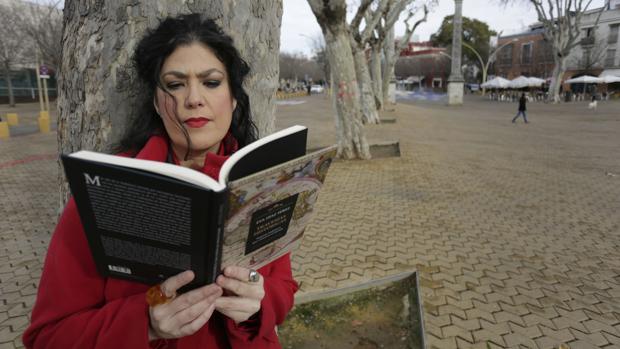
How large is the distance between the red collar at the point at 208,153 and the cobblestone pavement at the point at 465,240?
2.52 m

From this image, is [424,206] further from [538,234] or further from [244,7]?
[244,7]

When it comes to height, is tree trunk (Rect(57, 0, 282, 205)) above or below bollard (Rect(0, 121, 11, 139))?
above

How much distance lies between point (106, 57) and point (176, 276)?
1.06 m

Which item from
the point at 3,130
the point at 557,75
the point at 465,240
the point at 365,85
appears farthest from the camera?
the point at 557,75

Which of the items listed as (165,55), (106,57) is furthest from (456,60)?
(165,55)

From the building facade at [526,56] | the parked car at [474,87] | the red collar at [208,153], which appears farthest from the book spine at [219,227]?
the parked car at [474,87]

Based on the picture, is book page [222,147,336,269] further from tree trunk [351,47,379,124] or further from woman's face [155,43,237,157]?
tree trunk [351,47,379,124]

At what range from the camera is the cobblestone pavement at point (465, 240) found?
3.64m

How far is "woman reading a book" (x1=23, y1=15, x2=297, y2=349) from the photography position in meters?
1.17

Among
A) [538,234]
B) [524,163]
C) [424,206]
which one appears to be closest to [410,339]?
[538,234]

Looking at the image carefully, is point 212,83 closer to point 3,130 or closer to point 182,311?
point 182,311

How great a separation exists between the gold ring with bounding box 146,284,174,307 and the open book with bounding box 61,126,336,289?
26mm

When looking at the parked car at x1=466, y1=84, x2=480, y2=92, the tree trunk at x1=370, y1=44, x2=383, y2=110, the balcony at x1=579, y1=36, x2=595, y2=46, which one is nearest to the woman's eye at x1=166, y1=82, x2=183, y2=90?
the tree trunk at x1=370, y1=44, x2=383, y2=110

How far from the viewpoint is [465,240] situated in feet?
18.0
